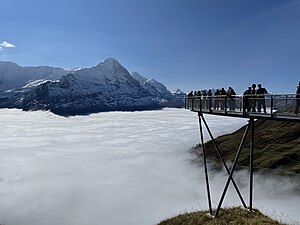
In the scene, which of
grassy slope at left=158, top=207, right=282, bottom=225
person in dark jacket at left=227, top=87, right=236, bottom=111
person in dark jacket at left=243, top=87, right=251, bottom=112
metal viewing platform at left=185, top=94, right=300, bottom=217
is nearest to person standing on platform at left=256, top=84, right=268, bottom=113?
metal viewing platform at left=185, top=94, right=300, bottom=217

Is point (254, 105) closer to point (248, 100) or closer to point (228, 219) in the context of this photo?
point (248, 100)

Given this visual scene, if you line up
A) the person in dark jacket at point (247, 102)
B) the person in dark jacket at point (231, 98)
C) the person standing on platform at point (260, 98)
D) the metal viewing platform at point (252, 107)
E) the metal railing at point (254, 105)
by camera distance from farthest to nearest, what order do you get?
the person in dark jacket at point (231, 98), the person in dark jacket at point (247, 102), the person standing on platform at point (260, 98), the metal railing at point (254, 105), the metal viewing platform at point (252, 107)

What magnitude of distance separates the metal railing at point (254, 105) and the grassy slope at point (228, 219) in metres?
9.73

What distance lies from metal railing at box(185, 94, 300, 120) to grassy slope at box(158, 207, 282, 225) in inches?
383

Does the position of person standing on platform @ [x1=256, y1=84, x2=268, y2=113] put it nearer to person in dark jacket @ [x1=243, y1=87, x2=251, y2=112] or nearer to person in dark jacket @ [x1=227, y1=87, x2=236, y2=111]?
person in dark jacket @ [x1=243, y1=87, x2=251, y2=112]

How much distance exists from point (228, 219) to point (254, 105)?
11699mm

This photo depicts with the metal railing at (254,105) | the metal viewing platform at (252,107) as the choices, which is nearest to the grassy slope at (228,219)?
the metal viewing platform at (252,107)

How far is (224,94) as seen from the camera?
115ft

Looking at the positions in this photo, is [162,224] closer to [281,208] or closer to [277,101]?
[277,101]

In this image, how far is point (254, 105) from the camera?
28.9m

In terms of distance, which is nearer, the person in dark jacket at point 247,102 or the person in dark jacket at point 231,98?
the person in dark jacket at point 247,102

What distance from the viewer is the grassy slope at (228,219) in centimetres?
2978

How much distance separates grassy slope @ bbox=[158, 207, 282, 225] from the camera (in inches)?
1172

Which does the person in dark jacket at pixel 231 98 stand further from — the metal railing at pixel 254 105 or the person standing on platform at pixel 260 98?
the person standing on platform at pixel 260 98
